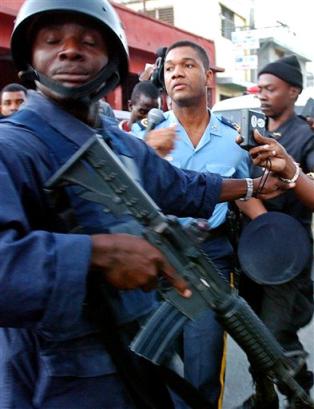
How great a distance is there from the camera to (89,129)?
4.69 feet

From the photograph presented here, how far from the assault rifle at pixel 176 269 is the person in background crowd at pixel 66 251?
40 millimetres

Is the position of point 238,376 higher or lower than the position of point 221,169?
A: lower

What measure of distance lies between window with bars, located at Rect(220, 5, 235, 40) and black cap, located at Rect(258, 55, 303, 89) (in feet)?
62.3

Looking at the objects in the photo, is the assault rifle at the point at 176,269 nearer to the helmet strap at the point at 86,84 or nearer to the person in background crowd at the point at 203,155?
the helmet strap at the point at 86,84

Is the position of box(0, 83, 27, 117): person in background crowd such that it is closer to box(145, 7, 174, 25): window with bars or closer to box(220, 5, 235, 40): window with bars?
box(145, 7, 174, 25): window with bars

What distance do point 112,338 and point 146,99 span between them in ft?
11.9

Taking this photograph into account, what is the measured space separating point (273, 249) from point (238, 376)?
1.22m

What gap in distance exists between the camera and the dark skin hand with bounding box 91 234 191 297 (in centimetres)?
119

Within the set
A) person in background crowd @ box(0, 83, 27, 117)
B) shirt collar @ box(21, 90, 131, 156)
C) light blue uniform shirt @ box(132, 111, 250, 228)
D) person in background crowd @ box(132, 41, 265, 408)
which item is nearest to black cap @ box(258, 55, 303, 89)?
person in background crowd @ box(132, 41, 265, 408)

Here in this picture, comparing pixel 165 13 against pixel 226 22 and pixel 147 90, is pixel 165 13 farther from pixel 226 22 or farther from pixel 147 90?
pixel 147 90

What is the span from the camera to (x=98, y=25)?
4.96ft

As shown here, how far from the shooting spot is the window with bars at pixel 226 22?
2151cm

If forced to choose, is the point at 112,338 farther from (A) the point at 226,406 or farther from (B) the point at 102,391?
(A) the point at 226,406

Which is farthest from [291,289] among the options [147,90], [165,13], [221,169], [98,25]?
[165,13]
